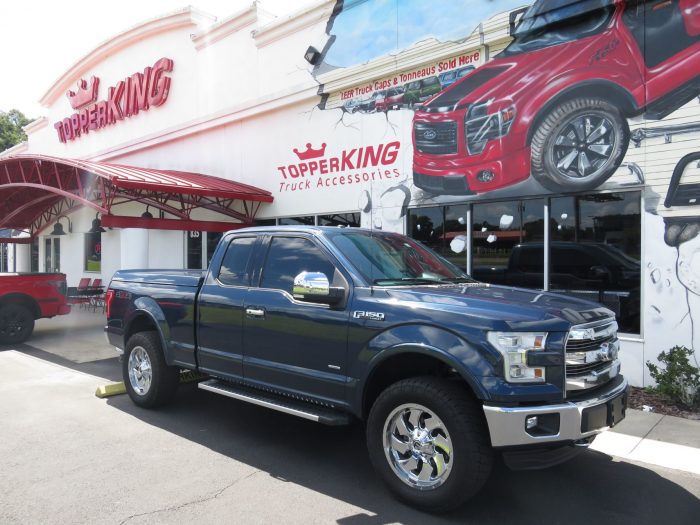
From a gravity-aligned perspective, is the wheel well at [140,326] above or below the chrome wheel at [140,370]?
above

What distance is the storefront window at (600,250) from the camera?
278 inches

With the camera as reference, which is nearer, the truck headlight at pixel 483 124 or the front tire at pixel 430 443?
the front tire at pixel 430 443

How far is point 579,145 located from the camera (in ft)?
24.4

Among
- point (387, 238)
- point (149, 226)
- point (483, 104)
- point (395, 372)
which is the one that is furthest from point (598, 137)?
point (149, 226)

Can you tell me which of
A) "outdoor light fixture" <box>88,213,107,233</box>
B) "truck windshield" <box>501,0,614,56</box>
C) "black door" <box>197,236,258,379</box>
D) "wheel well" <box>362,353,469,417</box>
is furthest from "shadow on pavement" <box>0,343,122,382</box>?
"outdoor light fixture" <box>88,213,107,233</box>

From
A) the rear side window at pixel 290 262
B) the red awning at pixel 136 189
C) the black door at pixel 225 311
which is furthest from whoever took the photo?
the red awning at pixel 136 189

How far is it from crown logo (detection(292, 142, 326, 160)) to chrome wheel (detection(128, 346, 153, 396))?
620cm

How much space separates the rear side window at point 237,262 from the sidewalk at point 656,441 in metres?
3.64

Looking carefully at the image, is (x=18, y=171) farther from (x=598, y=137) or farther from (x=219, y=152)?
(x=598, y=137)

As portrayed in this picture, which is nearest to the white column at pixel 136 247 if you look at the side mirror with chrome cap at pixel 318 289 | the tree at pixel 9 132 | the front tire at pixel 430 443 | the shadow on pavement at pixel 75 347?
the shadow on pavement at pixel 75 347

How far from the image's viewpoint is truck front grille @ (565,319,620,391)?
11.4 feet

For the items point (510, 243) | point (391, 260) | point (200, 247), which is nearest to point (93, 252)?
point (200, 247)

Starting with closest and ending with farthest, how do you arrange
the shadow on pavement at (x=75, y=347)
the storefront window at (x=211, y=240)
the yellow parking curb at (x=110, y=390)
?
the yellow parking curb at (x=110, y=390) → the shadow on pavement at (x=75, y=347) → the storefront window at (x=211, y=240)

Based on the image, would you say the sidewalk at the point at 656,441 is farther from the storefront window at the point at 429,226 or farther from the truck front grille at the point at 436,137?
the truck front grille at the point at 436,137
